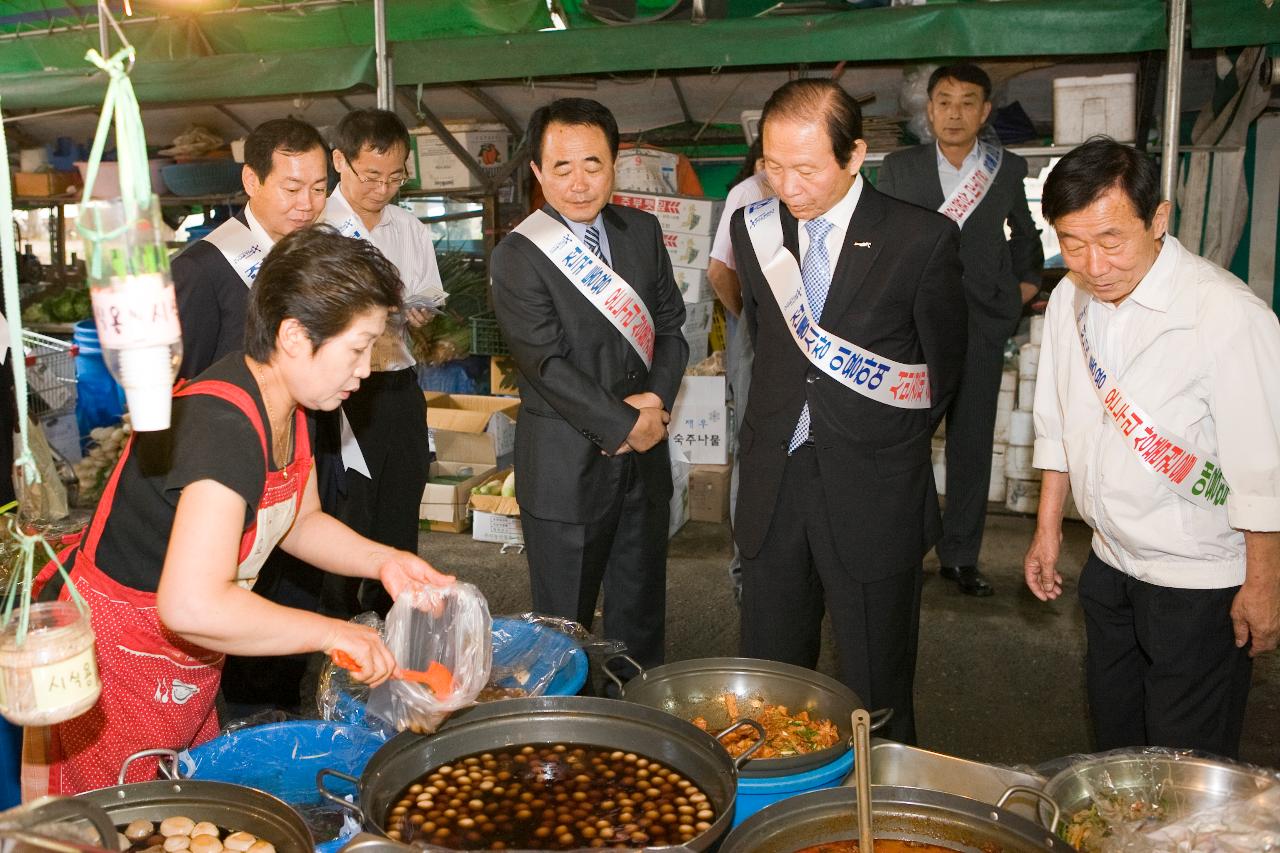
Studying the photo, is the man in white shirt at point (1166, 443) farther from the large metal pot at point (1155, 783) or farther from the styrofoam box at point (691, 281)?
the styrofoam box at point (691, 281)

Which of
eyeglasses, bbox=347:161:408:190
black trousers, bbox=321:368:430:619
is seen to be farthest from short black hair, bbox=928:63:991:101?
black trousers, bbox=321:368:430:619

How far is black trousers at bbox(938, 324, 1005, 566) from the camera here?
5.02 m

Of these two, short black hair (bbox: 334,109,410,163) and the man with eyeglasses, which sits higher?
short black hair (bbox: 334,109,410,163)

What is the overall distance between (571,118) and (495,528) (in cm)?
320

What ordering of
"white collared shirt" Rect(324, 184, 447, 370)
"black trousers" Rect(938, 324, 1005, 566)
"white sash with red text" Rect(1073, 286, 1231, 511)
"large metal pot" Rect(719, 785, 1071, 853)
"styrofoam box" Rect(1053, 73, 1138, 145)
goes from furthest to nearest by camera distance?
1. "styrofoam box" Rect(1053, 73, 1138, 145)
2. "black trousers" Rect(938, 324, 1005, 566)
3. "white collared shirt" Rect(324, 184, 447, 370)
4. "white sash with red text" Rect(1073, 286, 1231, 511)
5. "large metal pot" Rect(719, 785, 1071, 853)

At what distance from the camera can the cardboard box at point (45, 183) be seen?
7949 mm

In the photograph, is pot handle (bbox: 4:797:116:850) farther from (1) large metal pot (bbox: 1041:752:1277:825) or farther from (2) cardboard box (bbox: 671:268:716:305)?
(2) cardboard box (bbox: 671:268:716:305)

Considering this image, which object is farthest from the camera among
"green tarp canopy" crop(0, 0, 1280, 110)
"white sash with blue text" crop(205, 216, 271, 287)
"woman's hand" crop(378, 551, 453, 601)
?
"green tarp canopy" crop(0, 0, 1280, 110)

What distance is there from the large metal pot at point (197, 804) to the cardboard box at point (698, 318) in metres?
4.60

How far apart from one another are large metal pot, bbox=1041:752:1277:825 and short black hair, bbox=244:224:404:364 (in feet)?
4.67

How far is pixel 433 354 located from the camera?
272 inches

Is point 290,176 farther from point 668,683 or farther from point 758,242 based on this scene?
point 668,683

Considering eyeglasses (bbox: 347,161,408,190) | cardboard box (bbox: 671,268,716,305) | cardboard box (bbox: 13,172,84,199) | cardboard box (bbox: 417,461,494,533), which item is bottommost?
cardboard box (bbox: 417,461,494,533)

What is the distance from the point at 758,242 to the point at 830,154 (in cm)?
37
